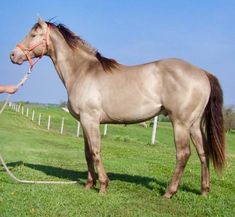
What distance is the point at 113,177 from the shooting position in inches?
313

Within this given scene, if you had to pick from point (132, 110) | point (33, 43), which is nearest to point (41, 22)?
point (33, 43)

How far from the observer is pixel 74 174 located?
27.1 ft

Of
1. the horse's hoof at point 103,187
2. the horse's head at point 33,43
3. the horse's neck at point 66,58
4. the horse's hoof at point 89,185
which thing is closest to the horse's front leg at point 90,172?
the horse's hoof at point 89,185

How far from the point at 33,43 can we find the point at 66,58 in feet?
1.99

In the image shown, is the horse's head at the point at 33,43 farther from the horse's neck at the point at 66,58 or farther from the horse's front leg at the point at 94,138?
the horse's front leg at the point at 94,138

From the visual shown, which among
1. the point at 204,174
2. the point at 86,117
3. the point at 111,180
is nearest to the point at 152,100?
the point at 86,117

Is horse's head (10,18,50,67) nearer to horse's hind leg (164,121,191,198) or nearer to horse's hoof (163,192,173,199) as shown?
horse's hind leg (164,121,191,198)

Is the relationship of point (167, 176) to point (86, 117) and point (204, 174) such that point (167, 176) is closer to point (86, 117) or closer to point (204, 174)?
point (204, 174)

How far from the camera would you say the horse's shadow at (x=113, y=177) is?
23.5 ft

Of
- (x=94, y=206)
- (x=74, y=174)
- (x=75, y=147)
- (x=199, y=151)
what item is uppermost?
(x=199, y=151)

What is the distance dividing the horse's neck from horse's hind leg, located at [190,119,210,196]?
208cm

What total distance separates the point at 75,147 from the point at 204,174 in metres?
7.87

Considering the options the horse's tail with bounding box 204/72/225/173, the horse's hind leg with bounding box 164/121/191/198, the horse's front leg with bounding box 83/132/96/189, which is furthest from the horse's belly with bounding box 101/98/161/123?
the horse's tail with bounding box 204/72/225/173

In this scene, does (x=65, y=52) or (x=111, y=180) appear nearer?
(x=65, y=52)
